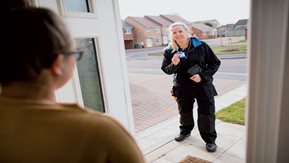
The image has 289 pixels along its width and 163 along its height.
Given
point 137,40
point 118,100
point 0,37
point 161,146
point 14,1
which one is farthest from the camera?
point 137,40

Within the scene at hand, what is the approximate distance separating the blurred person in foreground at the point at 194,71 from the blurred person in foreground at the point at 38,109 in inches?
68.3

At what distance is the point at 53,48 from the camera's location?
51 cm

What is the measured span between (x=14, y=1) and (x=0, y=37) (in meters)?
0.19

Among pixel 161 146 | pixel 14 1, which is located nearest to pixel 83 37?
pixel 14 1

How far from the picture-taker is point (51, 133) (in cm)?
50

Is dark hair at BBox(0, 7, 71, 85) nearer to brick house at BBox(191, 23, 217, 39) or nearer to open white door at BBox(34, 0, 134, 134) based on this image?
open white door at BBox(34, 0, 134, 134)

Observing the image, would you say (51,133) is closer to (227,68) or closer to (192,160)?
(192,160)

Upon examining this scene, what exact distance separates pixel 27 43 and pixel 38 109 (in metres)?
0.16

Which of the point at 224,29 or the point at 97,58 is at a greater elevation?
the point at 224,29

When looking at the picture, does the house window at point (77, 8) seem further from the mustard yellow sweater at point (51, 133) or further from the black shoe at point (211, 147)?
the black shoe at point (211, 147)

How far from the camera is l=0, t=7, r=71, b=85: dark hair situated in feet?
1.62

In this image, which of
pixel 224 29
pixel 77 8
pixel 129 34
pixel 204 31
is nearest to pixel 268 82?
pixel 77 8

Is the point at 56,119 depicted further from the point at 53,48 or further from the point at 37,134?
the point at 53,48

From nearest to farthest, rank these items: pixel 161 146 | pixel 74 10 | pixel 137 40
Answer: pixel 74 10 < pixel 161 146 < pixel 137 40
